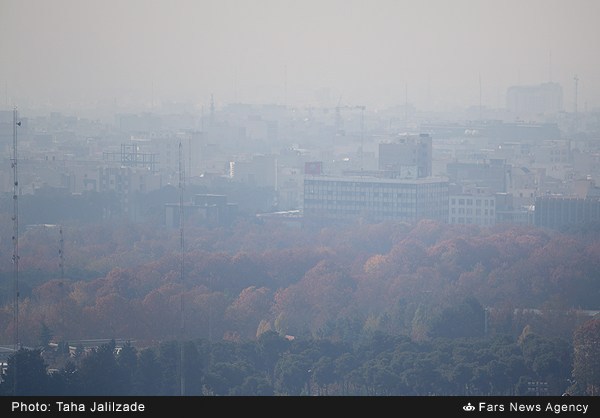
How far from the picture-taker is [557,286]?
84.0 ft

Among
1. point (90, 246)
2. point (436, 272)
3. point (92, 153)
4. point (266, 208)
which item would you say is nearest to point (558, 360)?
point (436, 272)

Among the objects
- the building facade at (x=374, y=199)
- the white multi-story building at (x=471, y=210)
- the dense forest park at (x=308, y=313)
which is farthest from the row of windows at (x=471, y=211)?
the dense forest park at (x=308, y=313)

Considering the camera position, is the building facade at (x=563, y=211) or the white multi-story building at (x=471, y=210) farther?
the white multi-story building at (x=471, y=210)

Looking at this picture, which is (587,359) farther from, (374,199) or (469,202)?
(469,202)

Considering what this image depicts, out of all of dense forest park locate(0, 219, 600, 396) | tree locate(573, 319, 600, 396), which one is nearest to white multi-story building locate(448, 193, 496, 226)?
dense forest park locate(0, 219, 600, 396)

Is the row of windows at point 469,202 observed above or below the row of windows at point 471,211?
above

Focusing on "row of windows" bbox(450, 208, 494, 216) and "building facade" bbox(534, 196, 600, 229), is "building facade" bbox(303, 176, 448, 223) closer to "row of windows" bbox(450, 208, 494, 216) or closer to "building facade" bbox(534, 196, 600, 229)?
"row of windows" bbox(450, 208, 494, 216)

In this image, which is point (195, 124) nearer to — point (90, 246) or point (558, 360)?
point (90, 246)

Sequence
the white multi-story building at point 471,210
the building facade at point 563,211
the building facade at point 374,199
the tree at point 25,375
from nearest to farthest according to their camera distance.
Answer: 1. the tree at point 25,375
2. the building facade at point 563,211
3. the building facade at point 374,199
4. the white multi-story building at point 471,210

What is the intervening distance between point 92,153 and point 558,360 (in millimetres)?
35880
